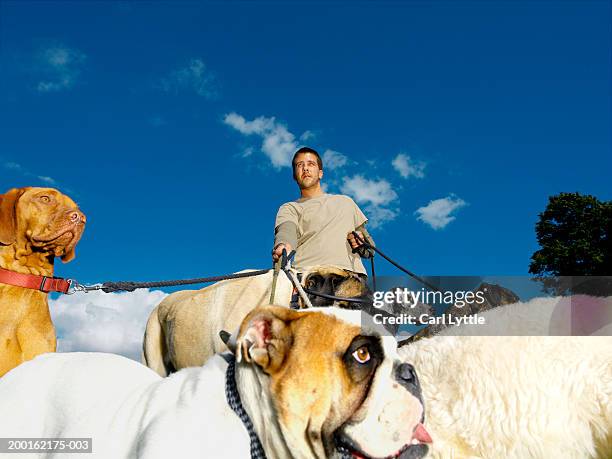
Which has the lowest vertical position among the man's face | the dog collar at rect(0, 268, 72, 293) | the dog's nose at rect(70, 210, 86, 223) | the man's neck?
the dog collar at rect(0, 268, 72, 293)

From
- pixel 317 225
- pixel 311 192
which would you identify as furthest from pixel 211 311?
pixel 311 192

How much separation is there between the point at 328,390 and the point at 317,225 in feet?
13.0

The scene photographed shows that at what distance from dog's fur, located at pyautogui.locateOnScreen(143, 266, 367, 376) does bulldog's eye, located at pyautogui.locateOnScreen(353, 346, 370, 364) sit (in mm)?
3172

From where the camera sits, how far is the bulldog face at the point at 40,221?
4.89m

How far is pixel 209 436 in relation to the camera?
2.64m

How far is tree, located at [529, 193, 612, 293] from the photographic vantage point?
124 ft

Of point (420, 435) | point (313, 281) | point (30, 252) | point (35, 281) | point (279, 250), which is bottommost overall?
point (420, 435)

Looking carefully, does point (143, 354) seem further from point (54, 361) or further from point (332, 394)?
point (332, 394)

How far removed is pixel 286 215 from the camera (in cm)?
669

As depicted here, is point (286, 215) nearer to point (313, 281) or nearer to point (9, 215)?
point (313, 281)

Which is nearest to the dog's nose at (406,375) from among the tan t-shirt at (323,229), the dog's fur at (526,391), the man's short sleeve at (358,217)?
the dog's fur at (526,391)

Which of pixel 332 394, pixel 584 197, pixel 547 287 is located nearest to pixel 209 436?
pixel 332 394

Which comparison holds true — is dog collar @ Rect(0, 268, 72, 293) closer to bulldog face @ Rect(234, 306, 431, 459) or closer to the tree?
bulldog face @ Rect(234, 306, 431, 459)

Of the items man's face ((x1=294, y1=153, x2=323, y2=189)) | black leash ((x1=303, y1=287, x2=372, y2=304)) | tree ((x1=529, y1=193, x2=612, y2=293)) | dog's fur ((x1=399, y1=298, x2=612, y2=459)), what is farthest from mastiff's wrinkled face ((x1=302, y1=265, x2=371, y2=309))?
tree ((x1=529, y1=193, x2=612, y2=293))
